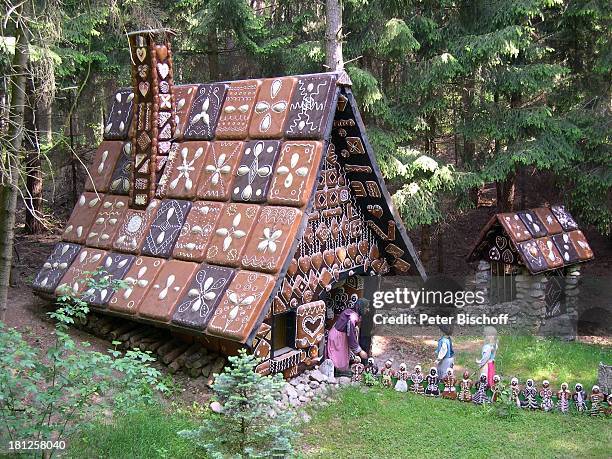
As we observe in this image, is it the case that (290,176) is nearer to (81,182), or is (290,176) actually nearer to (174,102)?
(174,102)

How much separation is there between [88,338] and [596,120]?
11.7 meters

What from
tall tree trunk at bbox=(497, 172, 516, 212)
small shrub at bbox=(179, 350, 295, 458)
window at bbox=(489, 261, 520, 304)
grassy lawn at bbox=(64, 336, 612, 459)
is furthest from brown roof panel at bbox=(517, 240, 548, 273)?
small shrub at bbox=(179, 350, 295, 458)

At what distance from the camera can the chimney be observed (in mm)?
9984

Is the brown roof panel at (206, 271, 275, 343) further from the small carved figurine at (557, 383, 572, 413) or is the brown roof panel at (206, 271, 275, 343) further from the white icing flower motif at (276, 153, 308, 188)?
the small carved figurine at (557, 383, 572, 413)

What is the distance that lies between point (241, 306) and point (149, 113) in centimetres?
386

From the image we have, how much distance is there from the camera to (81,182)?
18.2 meters

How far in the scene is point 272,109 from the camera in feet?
31.3

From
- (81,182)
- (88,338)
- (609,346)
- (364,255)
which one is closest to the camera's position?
(88,338)

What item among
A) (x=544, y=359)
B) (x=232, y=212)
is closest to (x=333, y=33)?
(x=232, y=212)

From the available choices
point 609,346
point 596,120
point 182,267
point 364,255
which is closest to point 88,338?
point 182,267

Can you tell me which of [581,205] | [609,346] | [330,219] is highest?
[581,205]

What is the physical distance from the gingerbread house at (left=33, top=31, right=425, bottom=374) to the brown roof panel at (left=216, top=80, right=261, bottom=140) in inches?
0.9

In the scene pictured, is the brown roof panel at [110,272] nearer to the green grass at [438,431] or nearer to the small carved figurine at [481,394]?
the green grass at [438,431]

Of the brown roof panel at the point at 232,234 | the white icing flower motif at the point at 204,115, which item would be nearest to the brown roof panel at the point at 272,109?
the white icing flower motif at the point at 204,115
